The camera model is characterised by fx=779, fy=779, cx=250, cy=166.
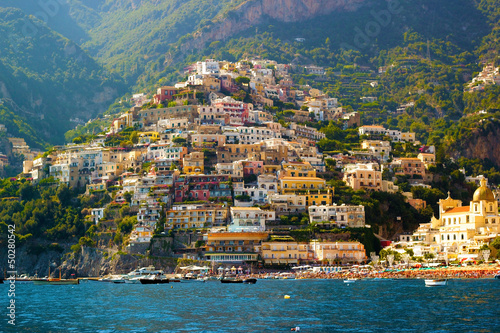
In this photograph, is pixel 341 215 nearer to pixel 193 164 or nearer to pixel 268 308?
pixel 193 164

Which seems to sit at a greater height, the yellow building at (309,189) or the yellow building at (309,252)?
the yellow building at (309,189)

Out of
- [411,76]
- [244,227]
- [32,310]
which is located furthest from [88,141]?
[411,76]

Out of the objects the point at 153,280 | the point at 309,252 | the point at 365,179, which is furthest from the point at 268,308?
the point at 365,179

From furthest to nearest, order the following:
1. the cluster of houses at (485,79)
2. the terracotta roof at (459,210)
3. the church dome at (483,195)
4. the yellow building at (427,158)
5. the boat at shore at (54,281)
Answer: the cluster of houses at (485,79) < the yellow building at (427,158) < the terracotta roof at (459,210) < the church dome at (483,195) < the boat at shore at (54,281)

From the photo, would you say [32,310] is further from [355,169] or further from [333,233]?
[355,169]

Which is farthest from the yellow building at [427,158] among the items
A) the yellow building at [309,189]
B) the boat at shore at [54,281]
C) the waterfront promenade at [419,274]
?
the boat at shore at [54,281]

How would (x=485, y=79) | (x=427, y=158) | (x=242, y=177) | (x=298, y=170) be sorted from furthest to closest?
(x=485, y=79)
(x=427, y=158)
(x=298, y=170)
(x=242, y=177)

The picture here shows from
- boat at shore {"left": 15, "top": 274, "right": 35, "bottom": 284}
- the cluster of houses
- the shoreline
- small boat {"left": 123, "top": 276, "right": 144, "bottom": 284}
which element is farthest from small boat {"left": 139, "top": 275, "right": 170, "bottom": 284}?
the cluster of houses

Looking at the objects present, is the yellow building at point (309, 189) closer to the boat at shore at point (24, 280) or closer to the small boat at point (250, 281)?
the small boat at point (250, 281)
